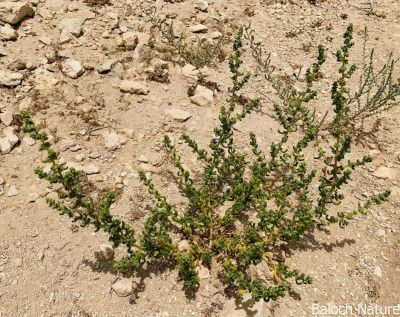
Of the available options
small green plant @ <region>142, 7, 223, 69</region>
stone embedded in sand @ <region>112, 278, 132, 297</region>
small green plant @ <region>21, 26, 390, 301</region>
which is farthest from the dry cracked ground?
small green plant @ <region>21, 26, 390, 301</region>

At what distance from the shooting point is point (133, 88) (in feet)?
19.1

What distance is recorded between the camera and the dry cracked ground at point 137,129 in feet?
13.4

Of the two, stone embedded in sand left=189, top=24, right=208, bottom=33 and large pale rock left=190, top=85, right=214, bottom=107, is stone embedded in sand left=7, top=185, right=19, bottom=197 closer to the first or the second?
large pale rock left=190, top=85, right=214, bottom=107

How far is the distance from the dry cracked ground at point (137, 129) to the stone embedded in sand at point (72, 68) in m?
0.02

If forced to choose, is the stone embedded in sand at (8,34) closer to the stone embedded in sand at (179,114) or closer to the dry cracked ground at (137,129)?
the dry cracked ground at (137,129)

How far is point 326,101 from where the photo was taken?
20.2 ft

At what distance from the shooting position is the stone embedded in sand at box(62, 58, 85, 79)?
583 centimetres

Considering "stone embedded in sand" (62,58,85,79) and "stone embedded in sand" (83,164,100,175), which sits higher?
"stone embedded in sand" (62,58,85,79)

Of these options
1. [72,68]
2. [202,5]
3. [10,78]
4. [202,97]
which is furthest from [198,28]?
[10,78]

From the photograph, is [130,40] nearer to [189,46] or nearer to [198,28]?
[189,46]

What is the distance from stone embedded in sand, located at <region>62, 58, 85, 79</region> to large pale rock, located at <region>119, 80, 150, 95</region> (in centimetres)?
63

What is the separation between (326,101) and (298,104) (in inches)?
53.7

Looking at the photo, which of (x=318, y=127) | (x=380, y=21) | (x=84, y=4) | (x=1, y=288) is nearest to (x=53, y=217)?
(x=1, y=288)

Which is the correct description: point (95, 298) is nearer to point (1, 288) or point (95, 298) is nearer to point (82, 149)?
point (1, 288)
